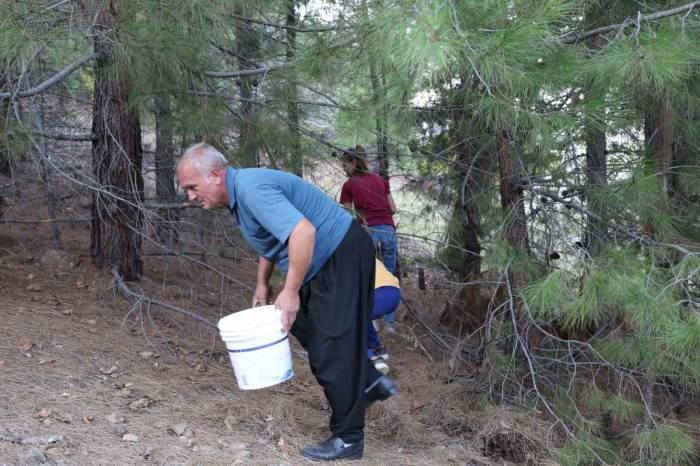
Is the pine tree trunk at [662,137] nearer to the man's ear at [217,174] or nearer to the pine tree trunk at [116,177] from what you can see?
the man's ear at [217,174]

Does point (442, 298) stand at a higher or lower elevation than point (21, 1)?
lower

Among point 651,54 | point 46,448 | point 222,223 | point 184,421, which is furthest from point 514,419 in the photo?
point 222,223

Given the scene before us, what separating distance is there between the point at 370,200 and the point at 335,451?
3.24 metres

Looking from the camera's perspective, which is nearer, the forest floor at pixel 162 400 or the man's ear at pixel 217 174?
the man's ear at pixel 217 174

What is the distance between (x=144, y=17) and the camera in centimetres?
489

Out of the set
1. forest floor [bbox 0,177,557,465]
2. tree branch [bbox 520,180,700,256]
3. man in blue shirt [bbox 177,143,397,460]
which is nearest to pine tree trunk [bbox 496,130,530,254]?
tree branch [bbox 520,180,700,256]

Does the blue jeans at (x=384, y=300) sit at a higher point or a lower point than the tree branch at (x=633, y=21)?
lower

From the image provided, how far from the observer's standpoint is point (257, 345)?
3539mm

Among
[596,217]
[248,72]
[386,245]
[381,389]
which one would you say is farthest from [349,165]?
[381,389]

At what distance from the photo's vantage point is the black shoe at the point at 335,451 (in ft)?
12.5

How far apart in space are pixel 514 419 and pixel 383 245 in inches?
93.2

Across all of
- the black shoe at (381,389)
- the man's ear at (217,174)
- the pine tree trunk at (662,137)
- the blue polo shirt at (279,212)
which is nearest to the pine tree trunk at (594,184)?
the pine tree trunk at (662,137)

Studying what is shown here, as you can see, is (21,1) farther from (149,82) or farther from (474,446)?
(474,446)

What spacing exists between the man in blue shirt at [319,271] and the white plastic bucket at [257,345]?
82mm
